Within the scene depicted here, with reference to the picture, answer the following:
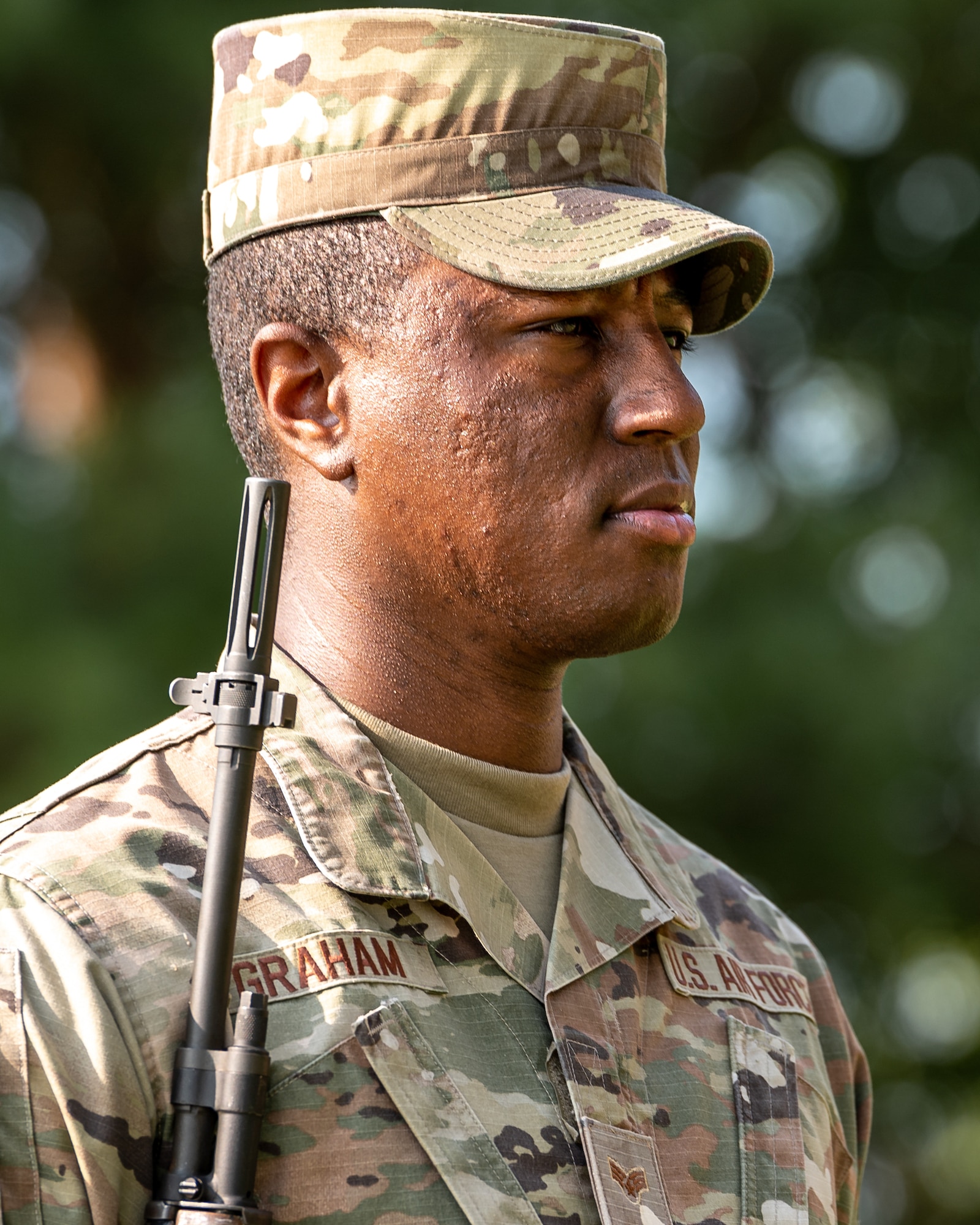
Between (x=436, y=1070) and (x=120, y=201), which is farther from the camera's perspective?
(x=120, y=201)

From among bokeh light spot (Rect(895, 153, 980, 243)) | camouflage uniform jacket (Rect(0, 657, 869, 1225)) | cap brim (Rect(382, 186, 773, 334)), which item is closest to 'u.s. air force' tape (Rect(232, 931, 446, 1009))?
camouflage uniform jacket (Rect(0, 657, 869, 1225))

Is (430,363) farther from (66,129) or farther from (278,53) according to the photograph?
(66,129)

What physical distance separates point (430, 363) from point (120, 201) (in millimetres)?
5156

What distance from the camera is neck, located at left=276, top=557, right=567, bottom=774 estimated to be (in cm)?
236

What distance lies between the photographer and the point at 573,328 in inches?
91.4

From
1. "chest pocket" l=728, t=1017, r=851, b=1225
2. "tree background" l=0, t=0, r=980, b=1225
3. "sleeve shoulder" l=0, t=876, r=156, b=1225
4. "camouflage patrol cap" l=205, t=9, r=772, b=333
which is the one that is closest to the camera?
"sleeve shoulder" l=0, t=876, r=156, b=1225

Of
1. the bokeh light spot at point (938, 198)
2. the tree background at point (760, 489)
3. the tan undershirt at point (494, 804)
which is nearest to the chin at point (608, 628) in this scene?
the tan undershirt at point (494, 804)

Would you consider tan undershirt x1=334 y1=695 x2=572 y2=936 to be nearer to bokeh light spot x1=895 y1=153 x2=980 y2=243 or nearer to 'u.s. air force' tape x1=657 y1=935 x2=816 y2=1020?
'u.s. air force' tape x1=657 y1=935 x2=816 y2=1020

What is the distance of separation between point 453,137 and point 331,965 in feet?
3.78

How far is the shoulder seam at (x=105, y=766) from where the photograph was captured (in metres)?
2.08

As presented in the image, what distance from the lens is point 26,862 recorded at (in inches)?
77.0

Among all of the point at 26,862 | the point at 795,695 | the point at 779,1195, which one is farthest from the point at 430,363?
the point at 795,695

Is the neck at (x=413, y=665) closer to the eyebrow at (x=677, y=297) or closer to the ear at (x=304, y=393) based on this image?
the ear at (x=304, y=393)

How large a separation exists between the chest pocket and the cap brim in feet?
3.44
